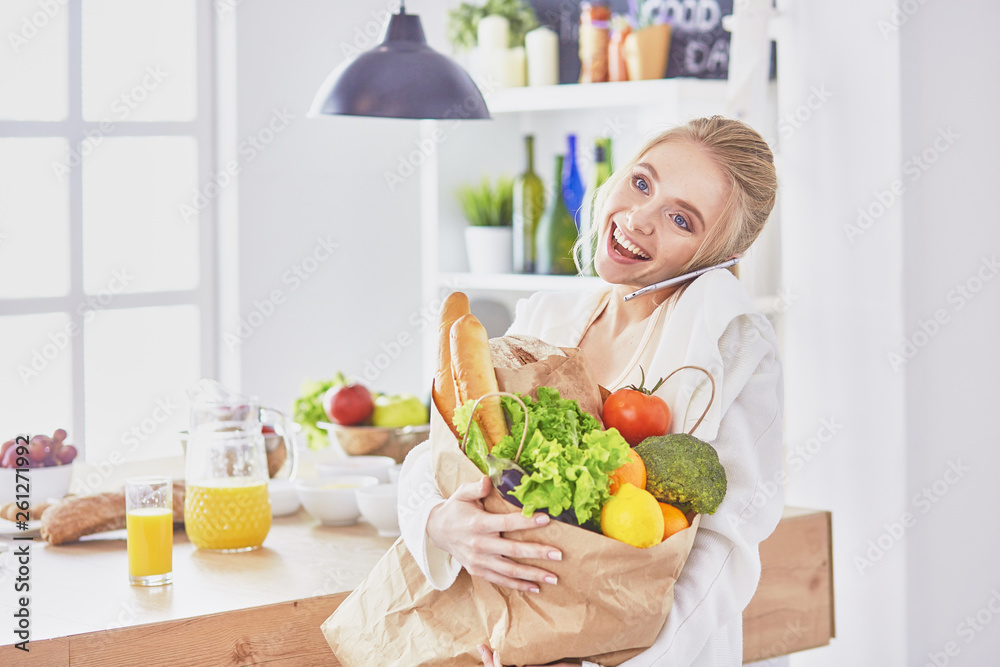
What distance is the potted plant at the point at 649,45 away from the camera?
2615 millimetres

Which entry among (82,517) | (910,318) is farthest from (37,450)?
(910,318)

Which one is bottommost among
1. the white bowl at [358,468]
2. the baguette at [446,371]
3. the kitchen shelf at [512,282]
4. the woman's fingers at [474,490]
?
the white bowl at [358,468]

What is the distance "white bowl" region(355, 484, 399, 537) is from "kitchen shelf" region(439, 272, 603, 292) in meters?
1.17

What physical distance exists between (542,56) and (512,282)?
0.63 m

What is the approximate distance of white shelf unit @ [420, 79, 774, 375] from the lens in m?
2.91

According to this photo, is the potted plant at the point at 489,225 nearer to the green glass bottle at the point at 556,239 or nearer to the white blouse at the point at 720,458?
the green glass bottle at the point at 556,239

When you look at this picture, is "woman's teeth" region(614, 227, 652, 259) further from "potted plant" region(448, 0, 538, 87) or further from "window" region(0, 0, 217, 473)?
"window" region(0, 0, 217, 473)

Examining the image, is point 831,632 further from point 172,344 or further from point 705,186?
point 172,344

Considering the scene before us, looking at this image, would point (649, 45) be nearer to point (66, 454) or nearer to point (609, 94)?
point (609, 94)

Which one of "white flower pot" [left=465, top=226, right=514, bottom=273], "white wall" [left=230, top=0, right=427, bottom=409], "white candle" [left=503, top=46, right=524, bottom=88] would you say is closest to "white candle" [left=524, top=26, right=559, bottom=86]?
"white candle" [left=503, top=46, right=524, bottom=88]

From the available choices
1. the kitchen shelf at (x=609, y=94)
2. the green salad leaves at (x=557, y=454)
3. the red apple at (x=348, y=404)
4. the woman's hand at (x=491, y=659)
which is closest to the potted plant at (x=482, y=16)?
the kitchen shelf at (x=609, y=94)

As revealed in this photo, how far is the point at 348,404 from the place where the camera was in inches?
79.9

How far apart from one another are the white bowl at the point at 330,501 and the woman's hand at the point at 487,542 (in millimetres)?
645

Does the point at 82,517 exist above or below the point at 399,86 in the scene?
below
